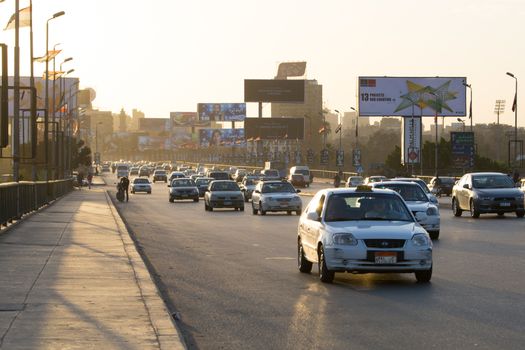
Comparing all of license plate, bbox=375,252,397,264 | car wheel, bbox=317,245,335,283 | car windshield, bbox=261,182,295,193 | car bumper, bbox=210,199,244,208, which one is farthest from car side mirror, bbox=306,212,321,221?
car bumper, bbox=210,199,244,208

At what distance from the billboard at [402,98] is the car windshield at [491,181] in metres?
67.9

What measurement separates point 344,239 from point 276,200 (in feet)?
96.3

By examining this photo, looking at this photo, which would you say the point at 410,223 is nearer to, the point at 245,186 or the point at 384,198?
the point at 384,198

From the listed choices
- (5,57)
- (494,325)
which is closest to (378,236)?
(494,325)

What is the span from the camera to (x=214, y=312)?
14.4 meters

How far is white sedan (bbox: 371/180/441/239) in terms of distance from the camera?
2964 cm

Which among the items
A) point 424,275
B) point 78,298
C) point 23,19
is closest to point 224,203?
point 23,19

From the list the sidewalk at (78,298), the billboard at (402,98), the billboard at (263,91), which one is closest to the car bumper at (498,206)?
the sidewalk at (78,298)

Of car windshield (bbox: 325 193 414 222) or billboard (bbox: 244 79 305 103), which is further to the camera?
billboard (bbox: 244 79 305 103)

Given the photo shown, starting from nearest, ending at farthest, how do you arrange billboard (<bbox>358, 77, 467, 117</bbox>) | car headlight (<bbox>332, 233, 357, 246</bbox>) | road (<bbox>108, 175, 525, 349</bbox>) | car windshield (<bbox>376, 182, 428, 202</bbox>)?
road (<bbox>108, 175, 525, 349</bbox>), car headlight (<bbox>332, 233, 357, 246</bbox>), car windshield (<bbox>376, 182, 428, 202</bbox>), billboard (<bbox>358, 77, 467, 117</bbox>)

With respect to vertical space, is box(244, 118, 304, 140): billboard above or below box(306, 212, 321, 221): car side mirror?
above

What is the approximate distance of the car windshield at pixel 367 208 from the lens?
60.8ft

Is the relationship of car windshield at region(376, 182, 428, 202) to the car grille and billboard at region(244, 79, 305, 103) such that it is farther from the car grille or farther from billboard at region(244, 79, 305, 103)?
billboard at region(244, 79, 305, 103)

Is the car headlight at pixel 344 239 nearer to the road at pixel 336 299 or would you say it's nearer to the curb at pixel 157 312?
the road at pixel 336 299
